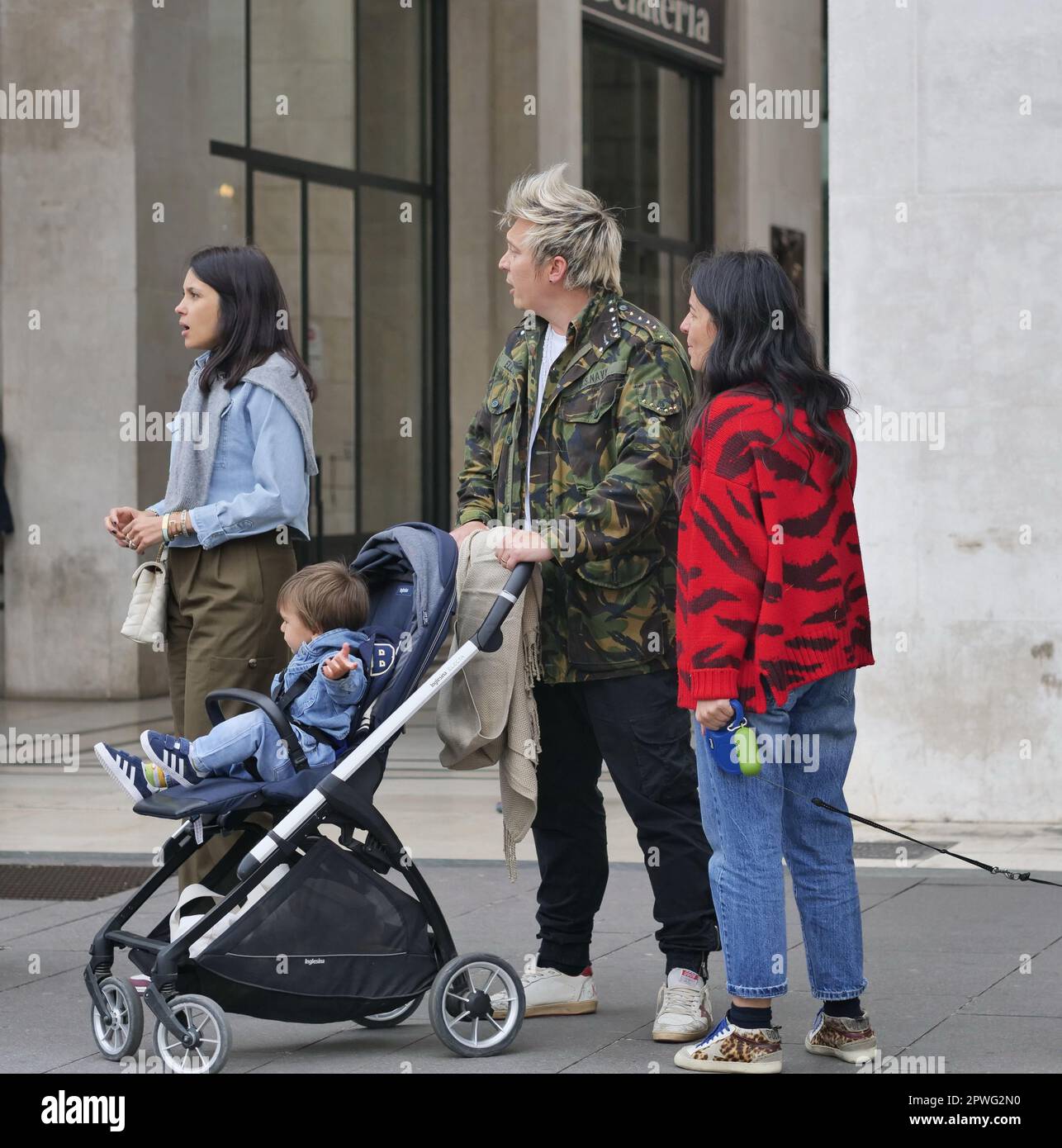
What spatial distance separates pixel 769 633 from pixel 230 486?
5.53 feet

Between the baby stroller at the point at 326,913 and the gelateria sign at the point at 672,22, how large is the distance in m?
14.5

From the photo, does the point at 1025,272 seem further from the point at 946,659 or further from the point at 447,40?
the point at 447,40

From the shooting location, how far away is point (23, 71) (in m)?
13.0

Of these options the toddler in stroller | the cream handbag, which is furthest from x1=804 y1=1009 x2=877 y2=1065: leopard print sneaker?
the cream handbag

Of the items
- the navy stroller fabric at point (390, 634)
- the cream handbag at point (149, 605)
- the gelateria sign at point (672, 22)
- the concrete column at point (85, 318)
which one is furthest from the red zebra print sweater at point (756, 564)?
the gelateria sign at point (672, 22)

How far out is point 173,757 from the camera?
431 cm

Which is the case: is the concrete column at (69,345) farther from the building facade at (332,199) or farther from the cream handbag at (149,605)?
the cream handbag at (149,605)

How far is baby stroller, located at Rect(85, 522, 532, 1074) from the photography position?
4.23m

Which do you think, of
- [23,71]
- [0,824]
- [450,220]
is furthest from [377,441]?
[0,824]

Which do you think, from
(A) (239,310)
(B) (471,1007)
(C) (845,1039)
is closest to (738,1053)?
(C) (845,1039)

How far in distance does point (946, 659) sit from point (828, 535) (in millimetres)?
3655

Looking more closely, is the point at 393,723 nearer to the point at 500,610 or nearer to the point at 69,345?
the point at 500,610

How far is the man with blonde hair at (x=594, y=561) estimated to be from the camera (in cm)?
462
